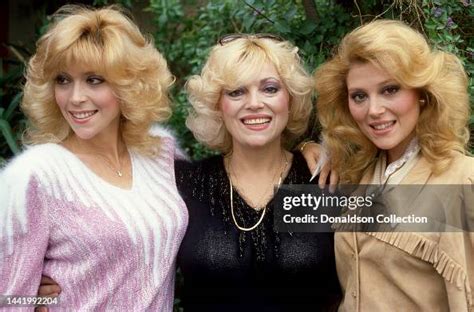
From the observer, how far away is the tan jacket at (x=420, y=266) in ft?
7.61

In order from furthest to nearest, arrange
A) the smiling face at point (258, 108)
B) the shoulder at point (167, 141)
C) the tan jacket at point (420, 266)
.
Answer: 1. the shoulder at point (167, 141)
2. the smiling face at point (258, 108)
3. the tan jacket at point (420, 266)

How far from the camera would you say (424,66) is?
2.48 meters

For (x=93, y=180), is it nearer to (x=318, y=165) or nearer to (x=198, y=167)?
(x=198, y=167)

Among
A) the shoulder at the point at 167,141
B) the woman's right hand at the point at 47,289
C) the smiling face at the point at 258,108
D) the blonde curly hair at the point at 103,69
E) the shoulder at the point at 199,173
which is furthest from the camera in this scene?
the shoulder at the point at 167,141

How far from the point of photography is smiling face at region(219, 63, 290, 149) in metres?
2.78

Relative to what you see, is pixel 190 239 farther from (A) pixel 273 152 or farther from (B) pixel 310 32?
(B) pixel 310 32

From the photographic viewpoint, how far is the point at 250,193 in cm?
289

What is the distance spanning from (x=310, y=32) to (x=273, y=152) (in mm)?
716

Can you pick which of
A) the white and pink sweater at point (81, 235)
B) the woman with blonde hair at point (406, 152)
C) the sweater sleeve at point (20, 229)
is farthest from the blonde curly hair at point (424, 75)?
the sweater sleeve at point (20, 229)

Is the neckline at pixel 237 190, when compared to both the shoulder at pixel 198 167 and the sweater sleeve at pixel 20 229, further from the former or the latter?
the sweater sleeve at pixel 20 229

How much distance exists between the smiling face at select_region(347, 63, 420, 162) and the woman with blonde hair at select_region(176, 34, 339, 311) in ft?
1.30

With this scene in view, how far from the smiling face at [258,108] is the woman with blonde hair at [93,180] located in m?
0.33

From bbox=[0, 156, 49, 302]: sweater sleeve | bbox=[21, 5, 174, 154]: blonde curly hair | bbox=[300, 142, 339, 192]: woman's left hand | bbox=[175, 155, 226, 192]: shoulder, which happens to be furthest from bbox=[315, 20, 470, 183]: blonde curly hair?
bbox=[0, 156, 49, 302]: sweater sleeve

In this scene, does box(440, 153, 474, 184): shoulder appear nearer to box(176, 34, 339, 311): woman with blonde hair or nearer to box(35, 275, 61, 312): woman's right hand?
box(176, 34, 339, 311): woman with blonde hair
